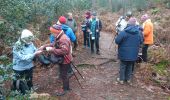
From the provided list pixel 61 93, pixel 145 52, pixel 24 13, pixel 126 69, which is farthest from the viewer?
pixel 145 52

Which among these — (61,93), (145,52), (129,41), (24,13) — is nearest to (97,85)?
(61,93)

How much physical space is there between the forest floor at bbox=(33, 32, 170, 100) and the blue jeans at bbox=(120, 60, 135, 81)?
0.88 feet

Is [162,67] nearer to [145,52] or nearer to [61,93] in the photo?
[145,52]

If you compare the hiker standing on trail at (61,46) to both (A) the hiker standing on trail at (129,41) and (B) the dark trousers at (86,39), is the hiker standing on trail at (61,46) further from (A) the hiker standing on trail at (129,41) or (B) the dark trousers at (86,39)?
(B) the dark trousers at (86,39)

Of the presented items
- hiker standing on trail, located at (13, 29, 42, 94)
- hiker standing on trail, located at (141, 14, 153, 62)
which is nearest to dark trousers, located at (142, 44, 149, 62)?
hiker standing on trail, located at (141, 14, 153, 62)

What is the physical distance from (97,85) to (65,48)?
7.49 feet

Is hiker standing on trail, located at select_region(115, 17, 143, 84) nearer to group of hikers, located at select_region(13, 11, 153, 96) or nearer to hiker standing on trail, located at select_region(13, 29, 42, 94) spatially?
group of hikers, located at select_region(13, 11, 153, 96)

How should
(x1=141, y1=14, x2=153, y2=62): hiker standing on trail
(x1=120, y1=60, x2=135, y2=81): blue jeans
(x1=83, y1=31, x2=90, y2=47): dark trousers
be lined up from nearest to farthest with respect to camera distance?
1. (x1=120, y1=60, x2=135, y2=81): blue jeans
2. (x1=141, y1=14, x2=153, y2=62): hiker standing on trail
3. (x1=83, y1=31, x2=90, y2=47): dark trousers

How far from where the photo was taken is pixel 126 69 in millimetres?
10133

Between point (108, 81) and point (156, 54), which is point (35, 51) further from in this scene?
point (156, 54)

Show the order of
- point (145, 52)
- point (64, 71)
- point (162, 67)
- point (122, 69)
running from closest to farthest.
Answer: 1. point (64, 71)
2. point (122, 69)
3. point (145, 52)
4. point (162, 67)

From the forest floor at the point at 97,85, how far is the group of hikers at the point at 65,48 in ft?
1.00

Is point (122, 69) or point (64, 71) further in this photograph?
point (122, 69)

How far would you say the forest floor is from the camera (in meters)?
9.32
